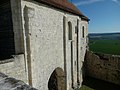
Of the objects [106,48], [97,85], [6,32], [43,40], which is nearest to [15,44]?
[6,32]

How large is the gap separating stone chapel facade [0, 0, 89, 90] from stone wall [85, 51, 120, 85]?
18.4ft

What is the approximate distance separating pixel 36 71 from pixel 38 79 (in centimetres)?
61

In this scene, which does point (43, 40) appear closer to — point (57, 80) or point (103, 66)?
point (57, 80)

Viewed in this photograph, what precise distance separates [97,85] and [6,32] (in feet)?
37.4

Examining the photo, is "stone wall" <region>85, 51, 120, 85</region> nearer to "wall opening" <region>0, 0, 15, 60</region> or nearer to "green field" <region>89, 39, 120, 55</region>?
"wall opening" <region>0, 0, 15, 60</region>

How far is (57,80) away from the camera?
1118 cm

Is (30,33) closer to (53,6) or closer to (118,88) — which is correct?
(53,6)

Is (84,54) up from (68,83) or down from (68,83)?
up

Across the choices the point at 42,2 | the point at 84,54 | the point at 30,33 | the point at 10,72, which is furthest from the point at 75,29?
the point at 10,72

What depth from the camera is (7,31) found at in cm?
794

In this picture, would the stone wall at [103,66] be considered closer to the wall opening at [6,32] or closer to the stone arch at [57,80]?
the stone arch at [57,80]

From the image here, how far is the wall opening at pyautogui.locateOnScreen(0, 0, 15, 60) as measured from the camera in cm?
757

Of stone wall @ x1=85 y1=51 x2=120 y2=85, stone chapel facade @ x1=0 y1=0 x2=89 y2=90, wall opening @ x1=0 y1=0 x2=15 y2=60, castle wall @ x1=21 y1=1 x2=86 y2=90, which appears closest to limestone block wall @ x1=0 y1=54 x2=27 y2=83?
stone chapel facade @ x1=0 y1=0 x2=89 y2=90

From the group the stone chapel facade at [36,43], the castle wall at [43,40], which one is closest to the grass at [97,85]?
the stone chapel facade at [36,43]
